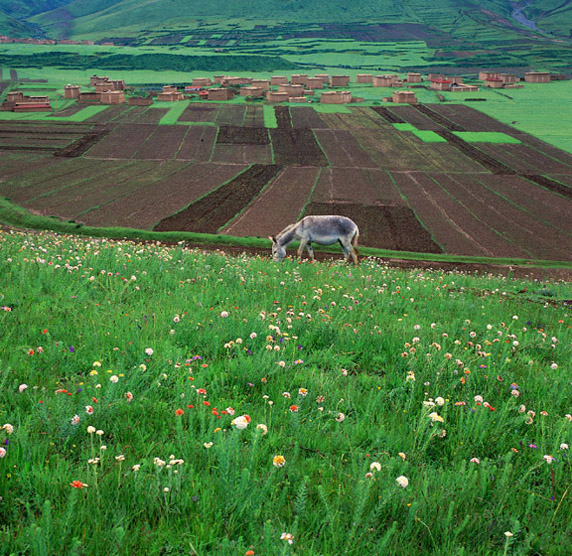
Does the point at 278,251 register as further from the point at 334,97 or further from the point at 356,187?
the point at 334,97

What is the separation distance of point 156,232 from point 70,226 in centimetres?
726

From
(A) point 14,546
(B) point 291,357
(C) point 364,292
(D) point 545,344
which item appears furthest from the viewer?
(C) point 364,292

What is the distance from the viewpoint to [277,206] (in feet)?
155

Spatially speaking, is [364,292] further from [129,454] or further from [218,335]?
[129,454]

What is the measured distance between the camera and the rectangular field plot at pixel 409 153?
204 ft

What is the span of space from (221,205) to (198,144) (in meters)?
27.3

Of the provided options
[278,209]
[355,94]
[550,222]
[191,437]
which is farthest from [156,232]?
[355,94]

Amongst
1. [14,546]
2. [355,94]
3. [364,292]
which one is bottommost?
[364,292]

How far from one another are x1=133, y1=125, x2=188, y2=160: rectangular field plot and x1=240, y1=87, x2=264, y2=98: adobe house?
31.5 metres

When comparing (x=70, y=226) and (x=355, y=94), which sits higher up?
(x=355, y=94)

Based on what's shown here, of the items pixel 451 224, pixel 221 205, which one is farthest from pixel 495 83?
pixel 221 205

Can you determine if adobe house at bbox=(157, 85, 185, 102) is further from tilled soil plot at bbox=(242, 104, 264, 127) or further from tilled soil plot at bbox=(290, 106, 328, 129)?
tilled soil plot at bbox=(290, 106, 328, 129)

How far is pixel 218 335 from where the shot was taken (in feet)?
24.6

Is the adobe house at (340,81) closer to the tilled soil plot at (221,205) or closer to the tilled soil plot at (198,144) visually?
the tilled soil plot at (198,144)
